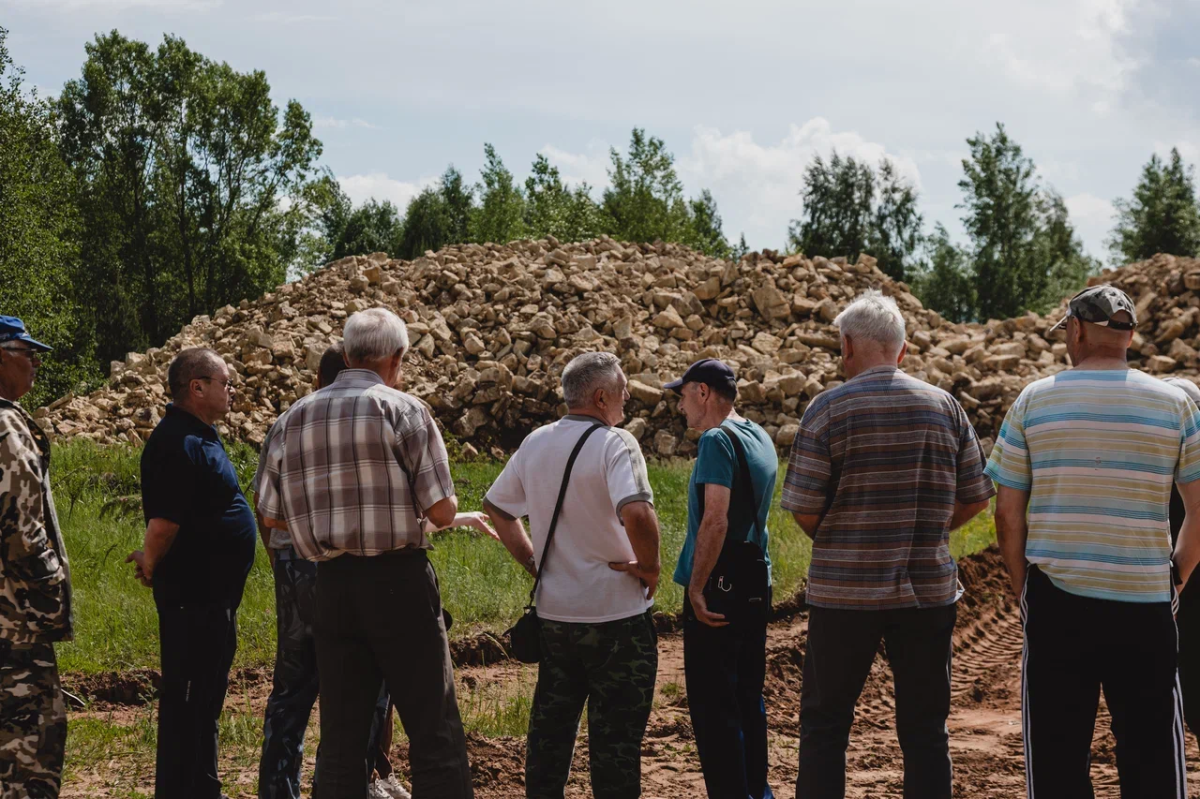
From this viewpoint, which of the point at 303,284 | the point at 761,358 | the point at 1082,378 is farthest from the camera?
the point at 303,284

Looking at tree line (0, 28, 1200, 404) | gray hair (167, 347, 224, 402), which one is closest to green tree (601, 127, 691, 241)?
tree line (0, 28, 1200, 404)

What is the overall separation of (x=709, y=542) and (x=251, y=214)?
4277 cm

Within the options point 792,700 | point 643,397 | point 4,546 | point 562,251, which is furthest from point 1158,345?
point 4,546

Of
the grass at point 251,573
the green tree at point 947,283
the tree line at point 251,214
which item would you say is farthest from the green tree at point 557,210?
the grass at point 251,573

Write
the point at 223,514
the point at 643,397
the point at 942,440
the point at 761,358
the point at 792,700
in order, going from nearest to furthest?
the point at 942,440 → the point at 223,514 → the point at 792,700 → the point at 643,397 → the point at 761,358

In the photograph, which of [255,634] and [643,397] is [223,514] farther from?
[643,397]

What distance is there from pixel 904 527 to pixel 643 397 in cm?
1409

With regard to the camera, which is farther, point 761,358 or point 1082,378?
point 761,358

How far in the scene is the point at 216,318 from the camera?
902 inches

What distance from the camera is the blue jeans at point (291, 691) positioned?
468 cm

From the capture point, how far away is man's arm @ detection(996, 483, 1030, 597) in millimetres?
3869

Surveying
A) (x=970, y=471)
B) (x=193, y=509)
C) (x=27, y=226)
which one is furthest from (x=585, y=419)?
(x=27, y=226)

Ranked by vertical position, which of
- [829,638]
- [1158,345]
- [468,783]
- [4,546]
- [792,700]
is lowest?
[792,700]

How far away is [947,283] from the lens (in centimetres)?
4784
